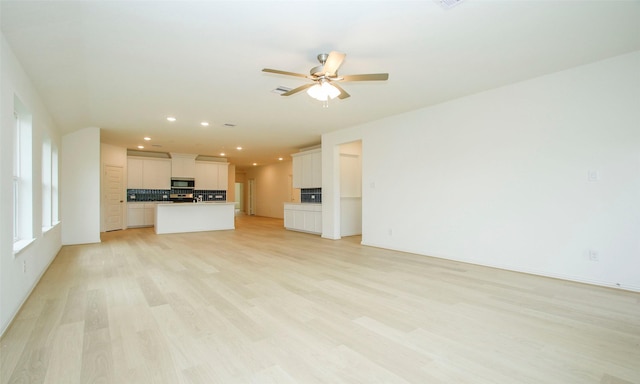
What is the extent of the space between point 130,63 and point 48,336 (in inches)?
108

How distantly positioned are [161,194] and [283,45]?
908 cm

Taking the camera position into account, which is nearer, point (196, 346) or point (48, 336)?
point (196, 346)

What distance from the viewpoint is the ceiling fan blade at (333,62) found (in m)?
2.58

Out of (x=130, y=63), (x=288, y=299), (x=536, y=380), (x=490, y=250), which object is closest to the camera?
(x=536, y=380)

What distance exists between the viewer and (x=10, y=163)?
2525 millimetres

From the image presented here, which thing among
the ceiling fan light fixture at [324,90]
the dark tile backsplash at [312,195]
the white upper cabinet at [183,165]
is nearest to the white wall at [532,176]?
the ceiling fan light fixture at [324,90]

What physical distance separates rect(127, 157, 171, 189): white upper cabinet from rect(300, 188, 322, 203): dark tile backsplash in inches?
189

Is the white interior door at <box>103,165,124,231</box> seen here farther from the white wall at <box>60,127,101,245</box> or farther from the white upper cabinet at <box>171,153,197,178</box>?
the white wall at <box>60,127,101,245</box>

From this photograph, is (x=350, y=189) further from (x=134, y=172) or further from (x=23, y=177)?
(x=134, y=172)

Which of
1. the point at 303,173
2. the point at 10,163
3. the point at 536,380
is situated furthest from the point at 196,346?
the point at 303,173

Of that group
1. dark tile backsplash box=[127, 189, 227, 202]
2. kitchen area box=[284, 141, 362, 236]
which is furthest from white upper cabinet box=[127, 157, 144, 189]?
kitchen area box=[284, 141, 362, 236]

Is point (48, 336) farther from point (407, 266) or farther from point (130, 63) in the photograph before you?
point (407, 266)

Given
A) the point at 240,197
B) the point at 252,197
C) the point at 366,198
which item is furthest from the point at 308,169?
the point at 240,197

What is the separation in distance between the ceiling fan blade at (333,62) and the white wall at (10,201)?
8.73 feet
